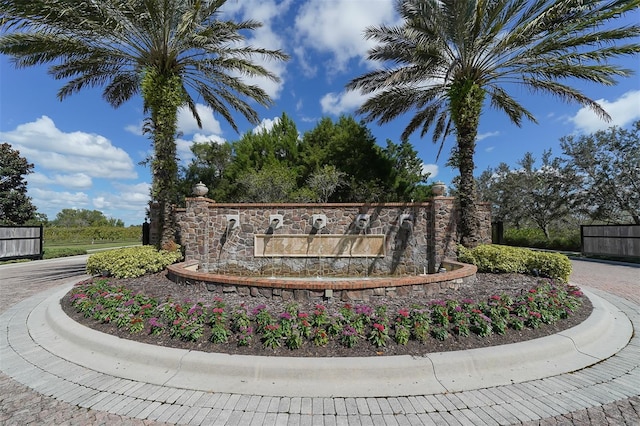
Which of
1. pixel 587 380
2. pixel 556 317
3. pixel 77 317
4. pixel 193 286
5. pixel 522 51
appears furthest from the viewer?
pixel 522 51

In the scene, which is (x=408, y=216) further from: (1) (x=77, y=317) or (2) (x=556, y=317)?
(1) (x=77, y=317)

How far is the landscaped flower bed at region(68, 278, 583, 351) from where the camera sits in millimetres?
3598

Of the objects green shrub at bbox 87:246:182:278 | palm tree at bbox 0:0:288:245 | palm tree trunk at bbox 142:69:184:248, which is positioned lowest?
green shrub at bbox 87:246:182:278

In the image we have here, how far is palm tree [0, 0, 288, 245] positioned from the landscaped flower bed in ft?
17.4

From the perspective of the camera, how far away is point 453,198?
9047mm

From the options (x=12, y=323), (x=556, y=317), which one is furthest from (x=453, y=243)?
(x=12, y=323)

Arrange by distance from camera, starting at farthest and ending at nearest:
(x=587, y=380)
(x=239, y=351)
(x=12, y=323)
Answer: (x=12, y=323)
(x=239, y=351)
(x=587, y=380)

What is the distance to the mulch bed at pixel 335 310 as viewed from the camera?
3441mm

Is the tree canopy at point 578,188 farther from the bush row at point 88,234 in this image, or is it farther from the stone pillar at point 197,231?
the bush row at point 88,234

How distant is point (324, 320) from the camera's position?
3.83 metres

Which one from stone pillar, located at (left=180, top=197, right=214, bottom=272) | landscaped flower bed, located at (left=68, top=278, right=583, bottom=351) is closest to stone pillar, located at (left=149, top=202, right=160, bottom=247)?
stone pillar, located at (left=180, top=197, right=214, bottom=272)

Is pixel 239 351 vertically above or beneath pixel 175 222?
beneath

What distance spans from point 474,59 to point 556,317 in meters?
7.68

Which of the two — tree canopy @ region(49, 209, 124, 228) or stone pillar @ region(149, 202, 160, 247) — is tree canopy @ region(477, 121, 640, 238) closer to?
stone pillar @ region(149, 202, 160, 247)
